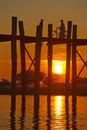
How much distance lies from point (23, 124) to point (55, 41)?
11528 mm

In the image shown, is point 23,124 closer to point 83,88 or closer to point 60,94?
point 60,94

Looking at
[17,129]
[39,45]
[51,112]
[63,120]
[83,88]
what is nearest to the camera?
[17,129]

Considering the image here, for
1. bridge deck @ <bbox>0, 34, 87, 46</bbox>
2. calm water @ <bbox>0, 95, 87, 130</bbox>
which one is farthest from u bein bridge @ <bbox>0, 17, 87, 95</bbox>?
calm water @ <bbox>0, 95, 87, 130</bbox>

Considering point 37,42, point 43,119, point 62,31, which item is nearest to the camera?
point 43,119

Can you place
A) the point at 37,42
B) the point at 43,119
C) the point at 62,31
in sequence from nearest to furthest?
the point at 43,119 → the point at 37,42 → the point at 62,31

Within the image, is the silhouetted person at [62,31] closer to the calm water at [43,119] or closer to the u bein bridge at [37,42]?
the u bein bridge at [37,42]

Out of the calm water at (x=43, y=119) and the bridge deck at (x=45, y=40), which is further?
the bridge deck at (x=45, y=40)

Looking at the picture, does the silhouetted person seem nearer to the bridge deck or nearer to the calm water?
the bridge deck

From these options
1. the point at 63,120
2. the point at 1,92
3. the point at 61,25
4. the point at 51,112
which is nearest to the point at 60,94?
the point at 1,92

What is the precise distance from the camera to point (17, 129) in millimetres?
26422

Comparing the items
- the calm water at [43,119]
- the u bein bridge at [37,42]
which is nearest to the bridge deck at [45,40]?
the u bein bridge at [37,42]

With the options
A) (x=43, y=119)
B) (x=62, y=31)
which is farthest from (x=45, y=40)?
(x=43, y=119)

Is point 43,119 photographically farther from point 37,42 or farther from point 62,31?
point 62,31

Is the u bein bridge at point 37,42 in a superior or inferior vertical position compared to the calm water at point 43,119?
superior
